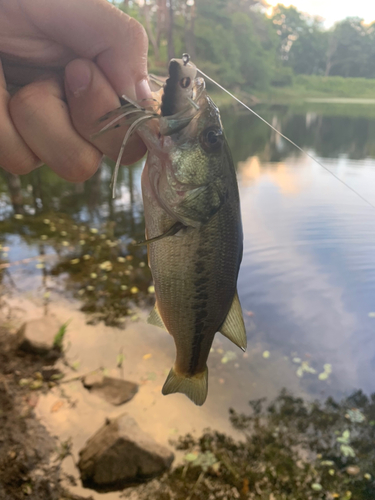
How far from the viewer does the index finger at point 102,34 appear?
123 cm

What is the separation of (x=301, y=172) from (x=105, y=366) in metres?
9.61

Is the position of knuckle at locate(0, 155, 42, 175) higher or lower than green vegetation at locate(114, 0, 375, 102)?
lower

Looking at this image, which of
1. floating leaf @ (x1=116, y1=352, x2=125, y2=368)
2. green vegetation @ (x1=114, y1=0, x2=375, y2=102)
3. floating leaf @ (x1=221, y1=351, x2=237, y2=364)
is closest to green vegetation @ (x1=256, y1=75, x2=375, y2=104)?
green vegetation @ (x1=114, y1=0, x2=375, y2=102)

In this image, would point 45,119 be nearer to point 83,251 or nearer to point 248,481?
point 248,481

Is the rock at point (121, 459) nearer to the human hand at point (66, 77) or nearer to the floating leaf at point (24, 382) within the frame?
the floating leaf at point (24, 382)

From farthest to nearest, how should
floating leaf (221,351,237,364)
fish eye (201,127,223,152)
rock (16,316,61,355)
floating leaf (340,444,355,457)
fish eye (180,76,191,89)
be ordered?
floating leaf (221,351,237,364) < rock (16,316,61,355) < floating leaf (340,444,355,457) < fish eye (201,127,223,152) < fish eye (180,76,191,89)

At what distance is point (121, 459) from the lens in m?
2.66

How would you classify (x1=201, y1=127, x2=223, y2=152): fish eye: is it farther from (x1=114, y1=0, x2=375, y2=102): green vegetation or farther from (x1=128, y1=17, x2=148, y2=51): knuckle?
(x1=114, y1=0, x2=375, y2=102): green vegetation

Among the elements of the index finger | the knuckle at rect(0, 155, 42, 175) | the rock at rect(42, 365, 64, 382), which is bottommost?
the rock at rect(42, 365, 64, 382)

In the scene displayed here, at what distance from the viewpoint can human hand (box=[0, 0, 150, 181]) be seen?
1254mm

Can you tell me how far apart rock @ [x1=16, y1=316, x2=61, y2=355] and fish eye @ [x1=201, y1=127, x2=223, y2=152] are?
10.6ft

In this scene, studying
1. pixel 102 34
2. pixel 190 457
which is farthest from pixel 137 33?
pixel 190 457

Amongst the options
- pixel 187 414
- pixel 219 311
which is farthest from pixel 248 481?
pixel 219 311

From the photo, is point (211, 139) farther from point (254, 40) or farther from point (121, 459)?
point (254, 40)
